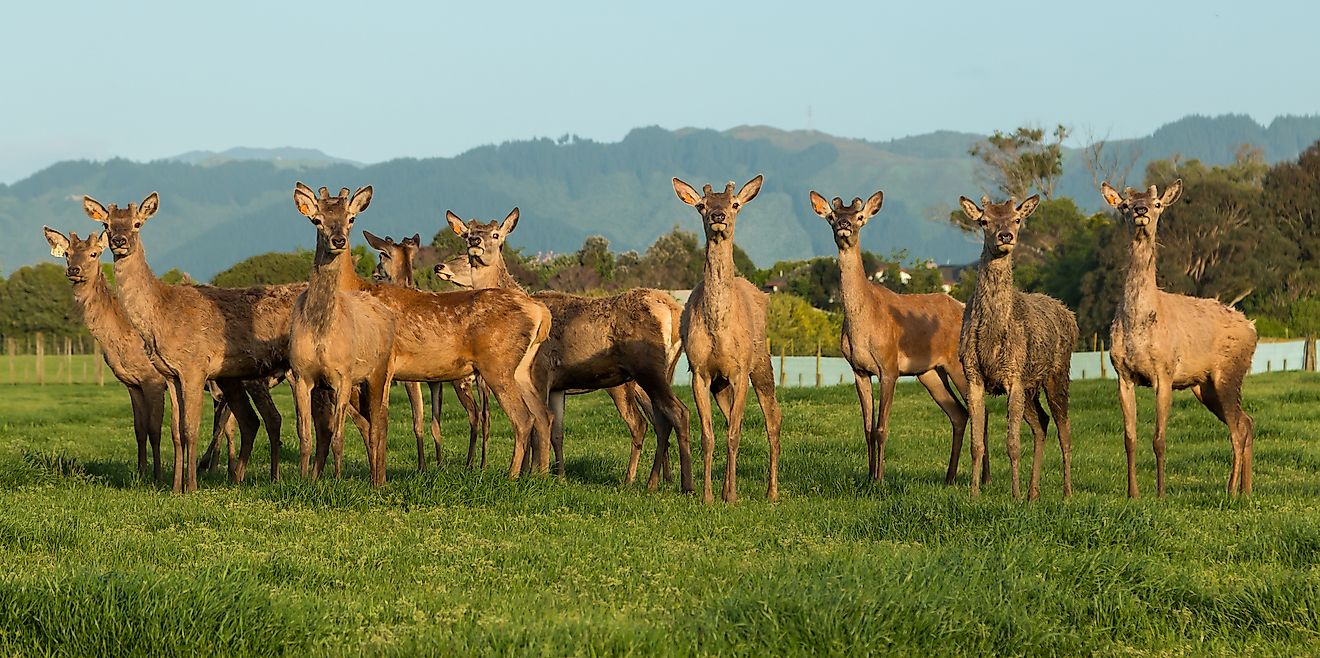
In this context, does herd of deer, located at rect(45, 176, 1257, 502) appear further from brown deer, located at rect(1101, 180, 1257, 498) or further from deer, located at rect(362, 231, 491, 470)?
deer, located at rect(362, 231, 491, 470)

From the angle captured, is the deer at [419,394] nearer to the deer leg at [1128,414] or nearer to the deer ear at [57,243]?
the deer ear at [57,243]

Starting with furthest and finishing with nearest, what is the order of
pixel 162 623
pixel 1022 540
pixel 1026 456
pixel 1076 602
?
pixel 1026 456, pixel 1022 540, pixel 1076 602, pixel 162 623

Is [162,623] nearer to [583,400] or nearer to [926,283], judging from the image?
[583,400]

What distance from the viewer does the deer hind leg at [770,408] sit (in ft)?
42.0

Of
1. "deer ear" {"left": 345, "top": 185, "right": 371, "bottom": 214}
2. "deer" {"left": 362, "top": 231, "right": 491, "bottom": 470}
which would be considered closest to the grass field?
"deer" {"left": 362, "top": 231, "right": 491, "bottom": 470}

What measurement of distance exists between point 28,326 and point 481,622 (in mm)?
74722

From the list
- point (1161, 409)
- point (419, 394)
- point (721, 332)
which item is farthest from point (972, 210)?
point (419, 394)

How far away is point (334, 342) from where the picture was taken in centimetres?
1277

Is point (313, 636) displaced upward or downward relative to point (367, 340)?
downward

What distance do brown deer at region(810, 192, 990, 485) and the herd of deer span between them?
30 mm

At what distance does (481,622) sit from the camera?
706cm

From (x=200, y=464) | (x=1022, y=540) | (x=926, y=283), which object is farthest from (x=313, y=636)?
(x=926, y=283)

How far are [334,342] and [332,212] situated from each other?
1225 mm

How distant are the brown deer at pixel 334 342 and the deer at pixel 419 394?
1.66 m
